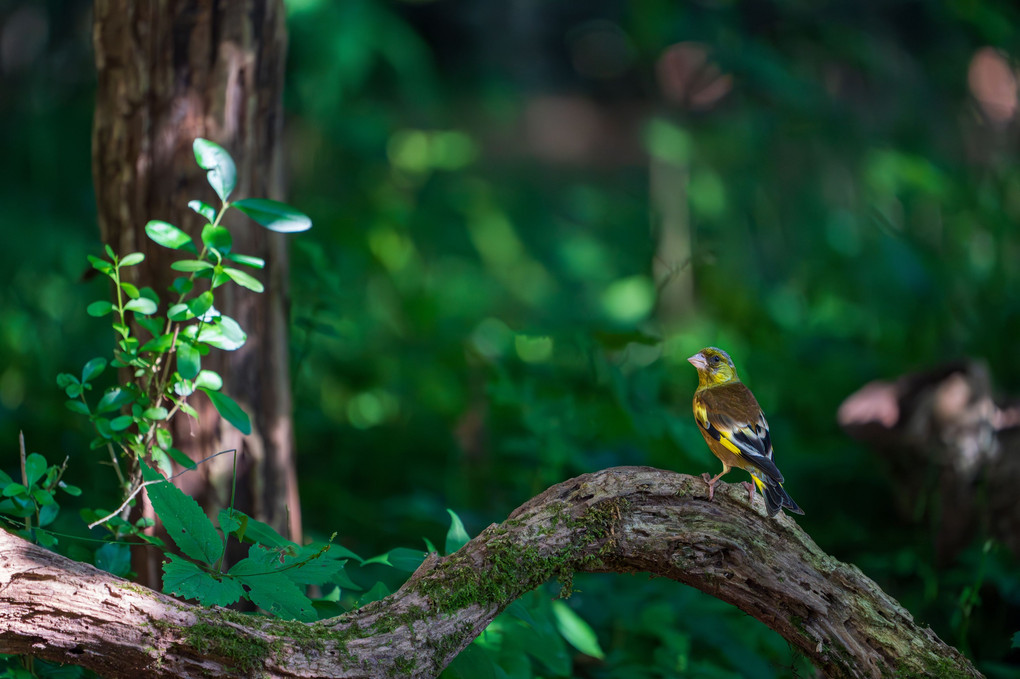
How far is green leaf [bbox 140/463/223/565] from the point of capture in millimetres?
1382

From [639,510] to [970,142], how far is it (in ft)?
20.4

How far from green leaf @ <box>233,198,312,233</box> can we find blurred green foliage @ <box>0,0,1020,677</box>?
704 millimetres

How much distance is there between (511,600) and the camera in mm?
1471

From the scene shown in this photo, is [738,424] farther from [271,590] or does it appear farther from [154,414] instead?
[154,414]

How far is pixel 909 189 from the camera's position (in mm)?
5105

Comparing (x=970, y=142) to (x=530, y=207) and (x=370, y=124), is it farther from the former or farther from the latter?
(x=370, y=124)

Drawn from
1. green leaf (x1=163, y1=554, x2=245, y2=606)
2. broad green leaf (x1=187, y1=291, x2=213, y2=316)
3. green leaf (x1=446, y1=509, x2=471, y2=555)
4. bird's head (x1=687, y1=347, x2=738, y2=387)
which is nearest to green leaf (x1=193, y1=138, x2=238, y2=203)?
broad green leaf (x1=187, y1=291, x2=213, y2=316)

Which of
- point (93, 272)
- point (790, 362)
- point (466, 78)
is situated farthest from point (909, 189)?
point (93, 272)

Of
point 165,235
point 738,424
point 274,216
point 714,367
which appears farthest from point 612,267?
point 165,235

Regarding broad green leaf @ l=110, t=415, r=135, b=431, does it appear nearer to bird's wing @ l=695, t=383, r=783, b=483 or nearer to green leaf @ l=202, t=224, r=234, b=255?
green leaf @ l=202, t=224, r=234, b=255

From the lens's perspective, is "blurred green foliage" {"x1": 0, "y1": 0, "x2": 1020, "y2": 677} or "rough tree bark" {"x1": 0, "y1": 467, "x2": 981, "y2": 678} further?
"blurred green foliage" {"x1": 0, "y1": 0, "x2": 1020, "y2": 677}

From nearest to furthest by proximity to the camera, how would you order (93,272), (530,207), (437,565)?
(437,565) → (93,272) → (530,207)

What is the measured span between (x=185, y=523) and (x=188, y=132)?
950 mm

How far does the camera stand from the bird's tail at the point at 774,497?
1.49 metres
